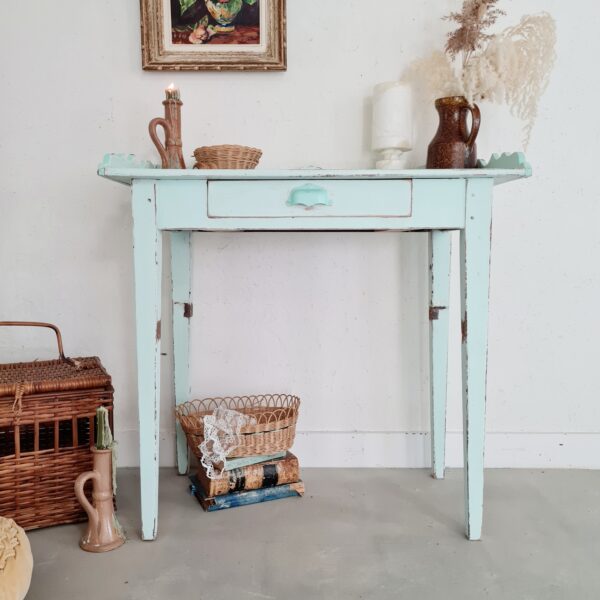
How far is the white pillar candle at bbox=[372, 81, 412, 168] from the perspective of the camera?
5.63ft

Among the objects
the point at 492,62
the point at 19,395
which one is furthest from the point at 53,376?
the point at 492,62

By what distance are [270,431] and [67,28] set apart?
4.64 ft

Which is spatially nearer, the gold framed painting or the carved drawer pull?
the carved drawer pull

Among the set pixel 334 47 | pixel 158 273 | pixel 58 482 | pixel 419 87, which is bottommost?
pixel 58 482

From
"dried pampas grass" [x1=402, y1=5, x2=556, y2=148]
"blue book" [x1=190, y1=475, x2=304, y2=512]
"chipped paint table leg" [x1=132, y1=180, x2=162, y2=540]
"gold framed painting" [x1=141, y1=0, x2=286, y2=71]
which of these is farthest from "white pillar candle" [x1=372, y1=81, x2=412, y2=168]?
"blue book" [x1=190, y1=475, x2=304, y2=512]

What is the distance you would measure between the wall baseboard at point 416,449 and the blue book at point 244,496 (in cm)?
25

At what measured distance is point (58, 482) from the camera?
4.87 ft

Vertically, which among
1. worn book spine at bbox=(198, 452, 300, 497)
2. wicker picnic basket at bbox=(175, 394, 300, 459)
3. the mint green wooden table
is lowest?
worn book spine at bbox=(198, 452, 300, 497)

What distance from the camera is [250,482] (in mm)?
1625

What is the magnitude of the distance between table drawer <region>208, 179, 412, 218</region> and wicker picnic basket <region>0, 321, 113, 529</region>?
1.88 ft

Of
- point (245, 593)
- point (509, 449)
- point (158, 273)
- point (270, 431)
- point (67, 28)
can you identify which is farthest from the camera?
point (509, 449)

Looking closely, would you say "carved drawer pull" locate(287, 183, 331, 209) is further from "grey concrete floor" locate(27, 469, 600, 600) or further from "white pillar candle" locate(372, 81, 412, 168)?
"grey concrete floor" locate(27, 469, 600, 600)

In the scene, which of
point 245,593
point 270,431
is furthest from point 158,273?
point 245,593

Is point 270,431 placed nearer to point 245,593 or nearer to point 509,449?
Answer: point 245,593
